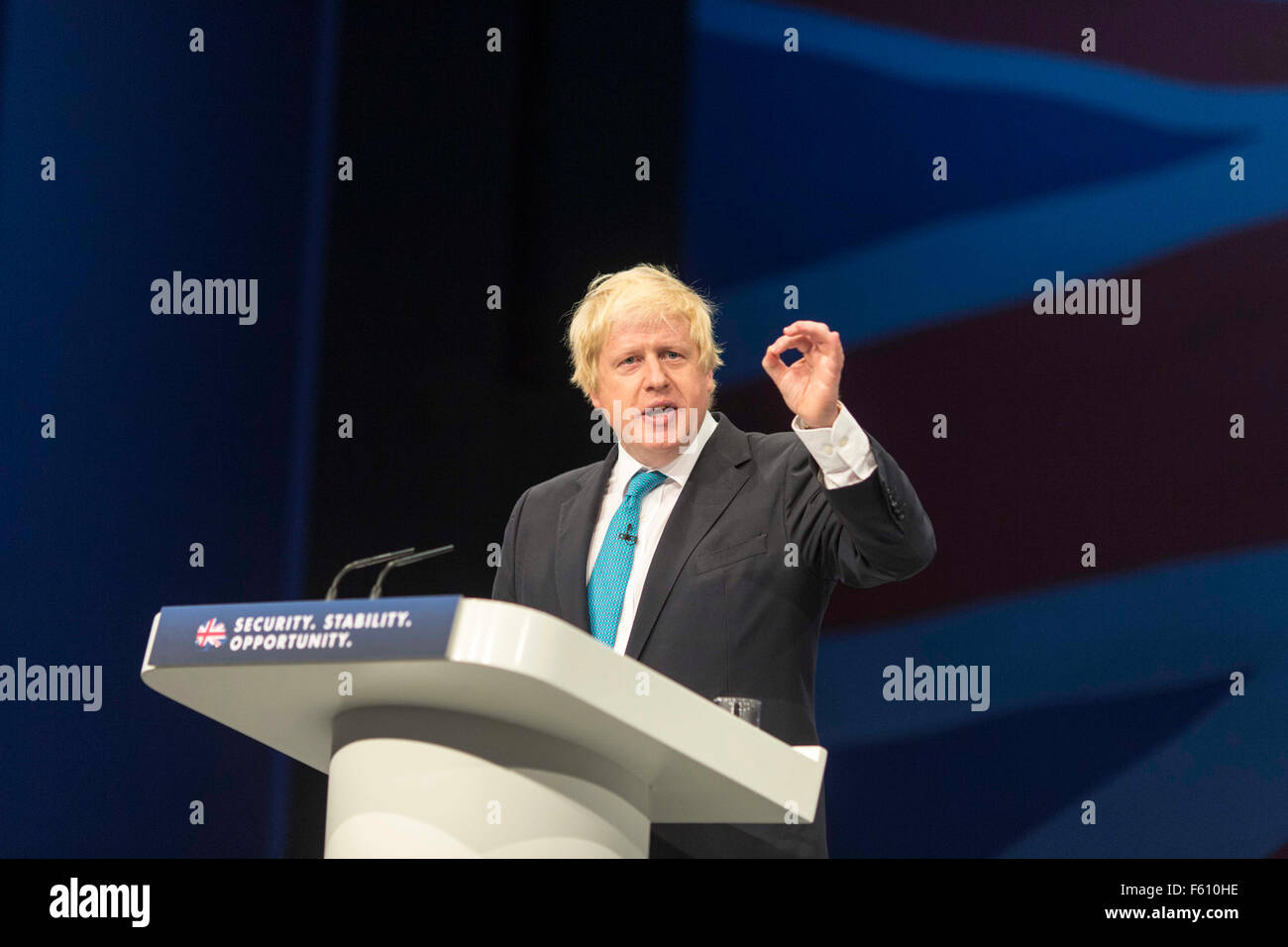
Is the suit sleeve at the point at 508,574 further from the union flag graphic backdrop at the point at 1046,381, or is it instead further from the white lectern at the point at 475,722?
the union flag graphic backdrop at the point at 1046,381

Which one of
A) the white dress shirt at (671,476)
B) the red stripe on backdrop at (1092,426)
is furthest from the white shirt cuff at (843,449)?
the red stripe on backdrop at (1092,426)

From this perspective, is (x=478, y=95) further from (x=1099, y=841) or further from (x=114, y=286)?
(x=1099, y=841)

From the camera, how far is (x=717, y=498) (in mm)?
2297

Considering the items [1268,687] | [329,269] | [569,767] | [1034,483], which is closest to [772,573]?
[569,767]

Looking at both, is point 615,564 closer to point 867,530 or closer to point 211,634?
point 867,530

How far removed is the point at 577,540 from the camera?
2.31 metres

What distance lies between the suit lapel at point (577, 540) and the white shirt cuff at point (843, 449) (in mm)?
491

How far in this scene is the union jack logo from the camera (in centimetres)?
137

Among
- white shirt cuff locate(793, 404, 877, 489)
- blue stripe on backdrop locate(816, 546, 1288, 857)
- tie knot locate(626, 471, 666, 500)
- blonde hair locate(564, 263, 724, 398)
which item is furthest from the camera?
blue stripe on backdrop locate(816, 546, 1288, 857)

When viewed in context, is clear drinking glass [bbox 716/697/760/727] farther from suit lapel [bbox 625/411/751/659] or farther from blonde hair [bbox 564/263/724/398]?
blonde hair [bbox 564/263/724/398]

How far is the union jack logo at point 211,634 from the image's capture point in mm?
1371

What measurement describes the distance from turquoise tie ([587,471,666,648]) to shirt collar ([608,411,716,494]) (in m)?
0.03

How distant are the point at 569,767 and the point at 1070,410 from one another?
2.38 metres

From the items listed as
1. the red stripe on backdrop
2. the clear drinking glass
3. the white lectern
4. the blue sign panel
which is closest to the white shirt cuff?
the clear drinking glass
